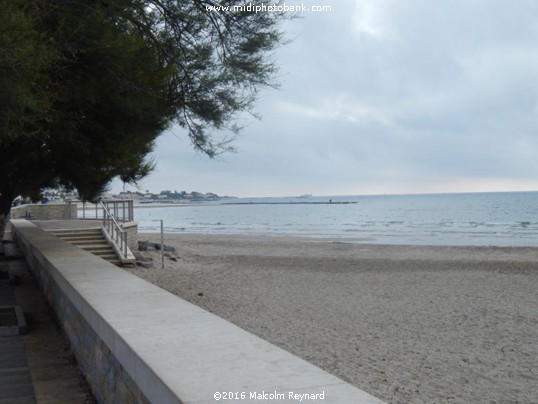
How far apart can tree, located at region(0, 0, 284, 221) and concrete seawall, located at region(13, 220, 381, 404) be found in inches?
118

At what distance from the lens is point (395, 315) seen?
40.8 feet

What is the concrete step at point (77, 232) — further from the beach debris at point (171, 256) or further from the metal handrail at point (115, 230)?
the beach debris at point (171, 256)

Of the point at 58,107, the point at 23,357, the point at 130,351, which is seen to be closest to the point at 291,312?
the point at 58,107

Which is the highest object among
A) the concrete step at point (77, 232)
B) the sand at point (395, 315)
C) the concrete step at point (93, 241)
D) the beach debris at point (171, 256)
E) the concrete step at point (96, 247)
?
the concrete step at point (77, 232)

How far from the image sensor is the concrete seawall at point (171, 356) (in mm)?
2453

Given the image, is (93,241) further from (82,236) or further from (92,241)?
(82,236)

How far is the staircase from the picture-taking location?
17953 millimetres

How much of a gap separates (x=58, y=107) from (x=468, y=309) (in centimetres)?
941

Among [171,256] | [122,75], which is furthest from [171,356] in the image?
[171,256]

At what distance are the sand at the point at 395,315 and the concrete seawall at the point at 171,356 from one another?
3.61m

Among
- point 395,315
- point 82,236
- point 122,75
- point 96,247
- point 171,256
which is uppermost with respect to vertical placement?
point 122,75

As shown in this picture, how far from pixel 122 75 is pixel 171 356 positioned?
659 cm

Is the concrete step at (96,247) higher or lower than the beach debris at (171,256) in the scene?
higher

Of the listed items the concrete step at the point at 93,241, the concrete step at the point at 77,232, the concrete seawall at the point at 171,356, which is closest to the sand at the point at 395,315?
the concrete step at the point at 93,241
